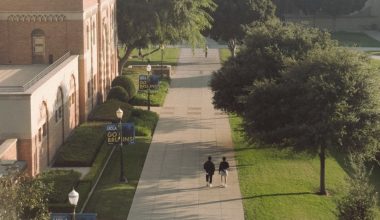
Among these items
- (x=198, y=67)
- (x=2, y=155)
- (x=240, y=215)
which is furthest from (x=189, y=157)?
(x=198, y=67)

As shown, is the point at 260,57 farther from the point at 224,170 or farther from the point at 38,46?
the point at 38,46

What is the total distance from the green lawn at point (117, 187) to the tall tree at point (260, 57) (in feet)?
15.9

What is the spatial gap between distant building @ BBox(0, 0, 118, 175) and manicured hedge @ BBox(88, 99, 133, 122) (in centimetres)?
55

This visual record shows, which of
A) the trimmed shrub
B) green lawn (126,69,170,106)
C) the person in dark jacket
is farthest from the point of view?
green lawn (126,69,170,106)

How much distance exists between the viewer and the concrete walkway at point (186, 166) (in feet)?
88.3

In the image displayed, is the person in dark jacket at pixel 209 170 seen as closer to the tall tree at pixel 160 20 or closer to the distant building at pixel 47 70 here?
the distant building at pixel 47 70

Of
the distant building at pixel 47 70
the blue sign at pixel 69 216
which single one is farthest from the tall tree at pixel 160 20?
the blue sign at pixel 69 216

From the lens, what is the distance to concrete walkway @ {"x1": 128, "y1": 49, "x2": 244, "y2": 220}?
2692 centimetres

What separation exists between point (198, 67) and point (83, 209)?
44.2m

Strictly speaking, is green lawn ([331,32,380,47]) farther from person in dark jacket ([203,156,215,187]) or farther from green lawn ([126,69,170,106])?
person in dark jacket ([203,156,215,187])

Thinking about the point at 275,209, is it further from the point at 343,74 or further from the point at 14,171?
the point at 14,171

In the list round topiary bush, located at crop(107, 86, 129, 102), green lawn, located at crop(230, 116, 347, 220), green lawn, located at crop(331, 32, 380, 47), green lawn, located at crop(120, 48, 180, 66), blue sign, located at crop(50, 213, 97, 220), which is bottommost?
green lawn, located at crop(230, 116, 347, 220)

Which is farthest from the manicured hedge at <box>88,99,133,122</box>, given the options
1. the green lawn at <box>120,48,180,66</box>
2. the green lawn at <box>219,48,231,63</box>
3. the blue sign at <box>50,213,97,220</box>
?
the green lawn at <box>219,48,231,63</box>

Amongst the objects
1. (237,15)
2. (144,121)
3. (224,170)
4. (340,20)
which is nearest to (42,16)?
(144,121)
